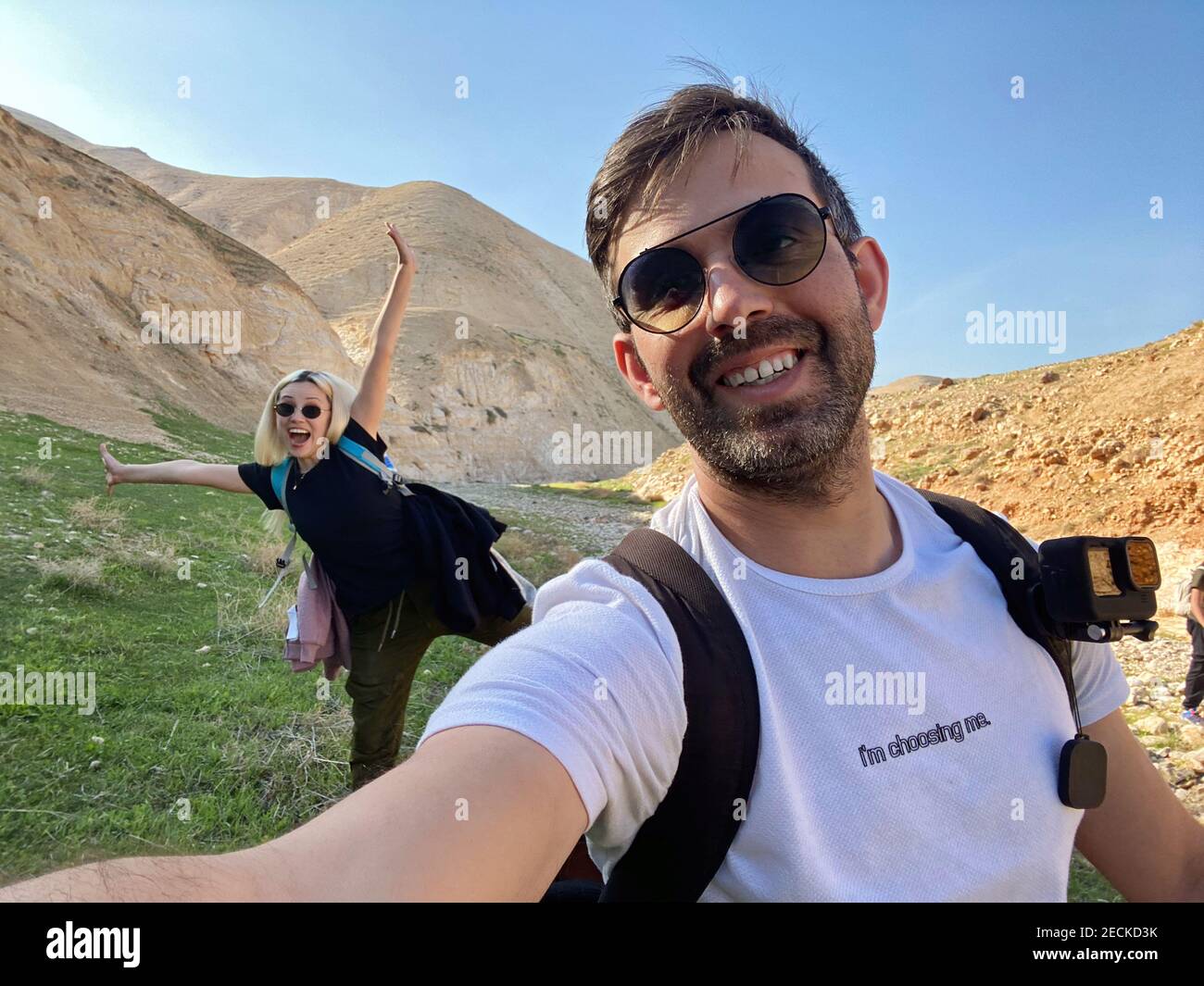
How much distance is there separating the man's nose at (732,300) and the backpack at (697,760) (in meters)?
0.60

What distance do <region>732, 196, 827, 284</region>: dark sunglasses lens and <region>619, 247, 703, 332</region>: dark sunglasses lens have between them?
0.40ft

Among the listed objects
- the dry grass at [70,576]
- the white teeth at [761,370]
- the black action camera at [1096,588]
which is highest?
the white teeth at [761,370]

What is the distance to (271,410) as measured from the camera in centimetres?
386

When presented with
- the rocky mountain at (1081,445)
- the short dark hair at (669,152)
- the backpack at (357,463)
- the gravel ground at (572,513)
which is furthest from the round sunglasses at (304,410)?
the rocky mountain at (1081,445)

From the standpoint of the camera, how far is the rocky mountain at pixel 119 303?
22609 mm

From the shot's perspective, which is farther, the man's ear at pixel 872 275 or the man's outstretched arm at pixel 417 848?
the man's ear at pixel 872 275

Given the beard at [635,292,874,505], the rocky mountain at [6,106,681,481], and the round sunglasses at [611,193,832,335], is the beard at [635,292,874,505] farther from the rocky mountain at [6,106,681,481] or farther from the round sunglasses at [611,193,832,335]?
the rocky mountain at [6,106,681,481]

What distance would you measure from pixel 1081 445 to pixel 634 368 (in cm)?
1815

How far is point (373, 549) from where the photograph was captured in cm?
357

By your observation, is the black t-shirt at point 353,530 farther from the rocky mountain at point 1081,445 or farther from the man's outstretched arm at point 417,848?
the rocky mountain at point 1081,445

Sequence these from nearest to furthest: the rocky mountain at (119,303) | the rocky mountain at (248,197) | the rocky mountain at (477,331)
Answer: the rocky mountain at (119,303) < the rocky mountain at (477,331) < the rocky mountain at (248,197)

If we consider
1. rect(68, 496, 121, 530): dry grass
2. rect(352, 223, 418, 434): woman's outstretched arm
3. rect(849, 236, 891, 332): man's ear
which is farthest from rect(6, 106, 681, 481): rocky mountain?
rect(849, 236, 891, 332): man's ear
